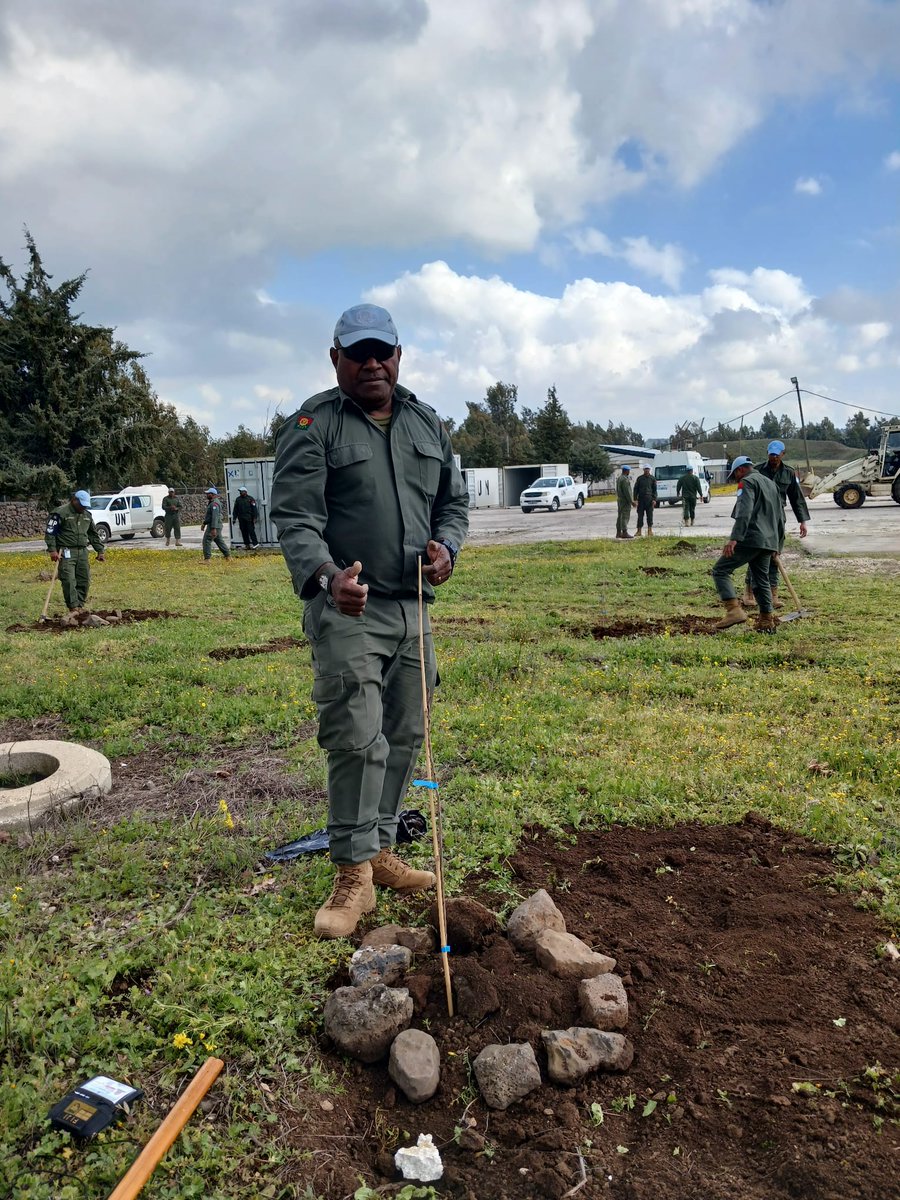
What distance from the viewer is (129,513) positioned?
34.9 metres

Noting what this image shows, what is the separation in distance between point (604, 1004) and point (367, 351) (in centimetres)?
239

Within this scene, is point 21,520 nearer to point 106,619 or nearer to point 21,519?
point 21,519

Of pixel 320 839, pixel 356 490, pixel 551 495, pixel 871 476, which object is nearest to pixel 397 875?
pixel 320 839

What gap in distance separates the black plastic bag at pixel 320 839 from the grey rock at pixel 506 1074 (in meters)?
1.51

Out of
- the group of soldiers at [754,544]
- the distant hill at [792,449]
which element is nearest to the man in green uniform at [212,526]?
the group of soldiers at [754,544]

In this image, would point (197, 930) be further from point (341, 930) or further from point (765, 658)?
point (765, 658)

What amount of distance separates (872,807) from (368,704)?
104 inches

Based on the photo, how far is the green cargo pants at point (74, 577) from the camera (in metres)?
12.7

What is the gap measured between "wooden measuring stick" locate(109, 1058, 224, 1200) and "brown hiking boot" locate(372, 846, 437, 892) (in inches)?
44.2

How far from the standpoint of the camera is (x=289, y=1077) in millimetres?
2502

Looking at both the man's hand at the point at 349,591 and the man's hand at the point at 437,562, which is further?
the man's hand at the point at 437,562

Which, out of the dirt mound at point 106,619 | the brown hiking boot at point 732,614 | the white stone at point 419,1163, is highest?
the brown hiking boot at point 732,614

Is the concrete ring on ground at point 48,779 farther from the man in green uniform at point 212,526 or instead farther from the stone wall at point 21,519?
the stone wall at point 21,519

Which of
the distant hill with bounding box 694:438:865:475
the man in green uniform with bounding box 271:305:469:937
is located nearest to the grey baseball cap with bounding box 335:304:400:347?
the man in green uniform with bounding box 271:305:469:937
